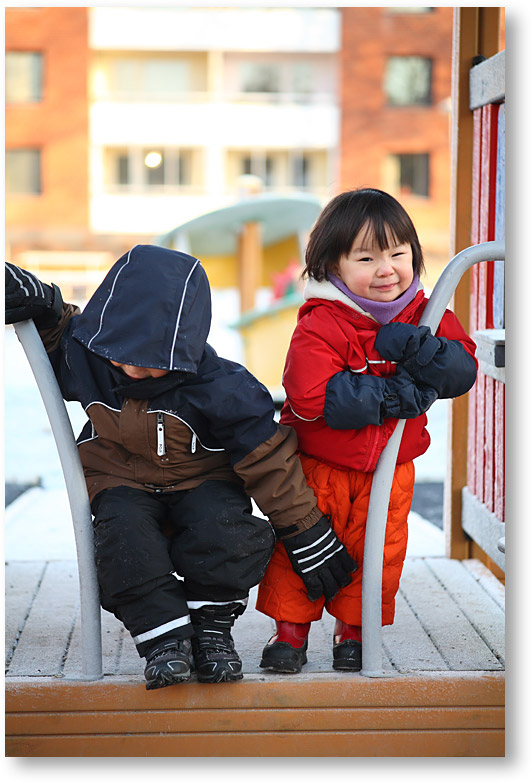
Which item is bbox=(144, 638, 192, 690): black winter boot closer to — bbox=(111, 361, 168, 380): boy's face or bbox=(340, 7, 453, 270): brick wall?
bbox=(111, 361, 168, 380): boy's face

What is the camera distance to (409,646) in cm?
259

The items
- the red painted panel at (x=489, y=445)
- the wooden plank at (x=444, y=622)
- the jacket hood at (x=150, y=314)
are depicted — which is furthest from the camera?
the red painted panel at (x=489, y=445)

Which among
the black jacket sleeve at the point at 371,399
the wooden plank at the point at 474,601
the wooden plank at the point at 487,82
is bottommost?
the wooden plank at the point at 474,601

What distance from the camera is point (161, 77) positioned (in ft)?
90.5

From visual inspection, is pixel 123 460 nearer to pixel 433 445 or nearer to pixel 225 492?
pixel 225 492

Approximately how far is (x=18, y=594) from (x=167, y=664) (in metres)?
1.18

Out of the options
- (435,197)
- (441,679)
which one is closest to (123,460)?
(441,679)

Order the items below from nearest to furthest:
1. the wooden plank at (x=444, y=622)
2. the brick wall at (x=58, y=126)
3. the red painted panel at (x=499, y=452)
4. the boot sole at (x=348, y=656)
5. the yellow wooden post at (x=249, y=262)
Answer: the boot sole at (x=348, y=656), the wooden plank at (x=444, y=622), the red painted panel at (x=499, y=452), the yellow wooden post at (x=249, y=262), the brick wall at (x=58, y=126)

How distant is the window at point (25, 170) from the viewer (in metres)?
27.0

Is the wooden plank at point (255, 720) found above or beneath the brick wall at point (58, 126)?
beneath

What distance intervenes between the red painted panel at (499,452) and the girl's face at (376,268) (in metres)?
0.92

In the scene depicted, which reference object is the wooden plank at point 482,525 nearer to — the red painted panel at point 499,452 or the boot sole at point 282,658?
the red painted panel at point 499,452

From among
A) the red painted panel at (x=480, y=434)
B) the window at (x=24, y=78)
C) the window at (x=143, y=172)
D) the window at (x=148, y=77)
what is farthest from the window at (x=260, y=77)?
the red painted panel at (x=480, y=434)

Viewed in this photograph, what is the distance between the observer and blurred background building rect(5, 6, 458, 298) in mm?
26797
